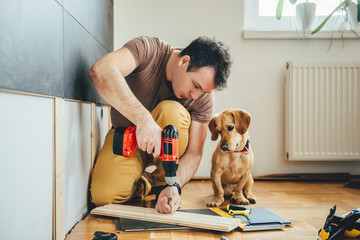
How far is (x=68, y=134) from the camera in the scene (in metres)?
1.31

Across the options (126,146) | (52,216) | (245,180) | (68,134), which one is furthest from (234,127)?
(52,216)

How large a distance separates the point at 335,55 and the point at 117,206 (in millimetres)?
→ 2121

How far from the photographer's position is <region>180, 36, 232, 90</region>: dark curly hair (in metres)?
1.45

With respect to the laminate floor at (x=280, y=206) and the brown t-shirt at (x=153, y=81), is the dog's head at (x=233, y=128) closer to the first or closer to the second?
the brown t-shirt at (x=153, y=81)

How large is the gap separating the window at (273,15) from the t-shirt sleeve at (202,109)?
109 centimetres

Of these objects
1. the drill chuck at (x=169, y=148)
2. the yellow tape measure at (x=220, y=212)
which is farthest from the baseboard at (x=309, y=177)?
the drill chuck at (x=169, y=148)

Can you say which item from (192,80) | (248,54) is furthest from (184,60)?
(248,54)

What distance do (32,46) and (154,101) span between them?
90 cm

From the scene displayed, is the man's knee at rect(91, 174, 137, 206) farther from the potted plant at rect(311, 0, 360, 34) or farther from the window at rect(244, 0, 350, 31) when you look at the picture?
the potted plant at rect(311, 0, 360, 34)

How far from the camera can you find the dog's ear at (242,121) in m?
1.70

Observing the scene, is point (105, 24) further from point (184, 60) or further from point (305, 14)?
point (305, 14)

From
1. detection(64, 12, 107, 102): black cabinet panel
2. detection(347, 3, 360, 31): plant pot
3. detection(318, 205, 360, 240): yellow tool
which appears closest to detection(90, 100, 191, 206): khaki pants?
detection(64, 12, 107, 102): black cabinet panel

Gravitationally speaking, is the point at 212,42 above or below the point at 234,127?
above

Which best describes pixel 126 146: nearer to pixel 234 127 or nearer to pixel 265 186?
pixel 234 127
